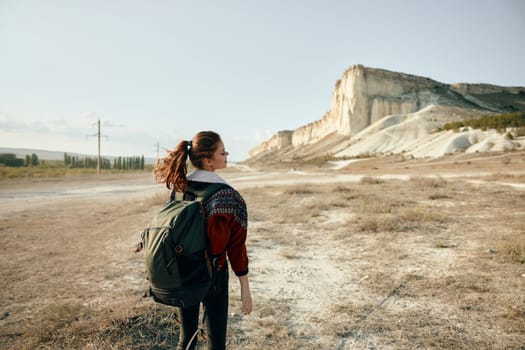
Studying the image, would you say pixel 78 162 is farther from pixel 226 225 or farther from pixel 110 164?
pixel 226 225

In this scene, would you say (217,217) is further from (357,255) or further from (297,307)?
(357,255)

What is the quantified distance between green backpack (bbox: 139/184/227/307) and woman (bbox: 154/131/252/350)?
0.08 meters

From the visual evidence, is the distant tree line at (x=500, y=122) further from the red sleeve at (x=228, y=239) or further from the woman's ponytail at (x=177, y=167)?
the woman's ponytail at (x=177, y=167)

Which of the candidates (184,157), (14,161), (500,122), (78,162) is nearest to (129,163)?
(78,162)

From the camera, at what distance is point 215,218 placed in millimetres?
1751

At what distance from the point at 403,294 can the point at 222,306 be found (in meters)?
2.68

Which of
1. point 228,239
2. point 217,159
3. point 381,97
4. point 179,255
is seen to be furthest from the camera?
point 381,97

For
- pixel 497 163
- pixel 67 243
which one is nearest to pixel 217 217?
pixel 67 243

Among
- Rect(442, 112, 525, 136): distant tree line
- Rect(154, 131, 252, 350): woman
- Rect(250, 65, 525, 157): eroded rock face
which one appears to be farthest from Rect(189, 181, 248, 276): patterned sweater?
Rect(250, 65, 525, 157): eroded rock face

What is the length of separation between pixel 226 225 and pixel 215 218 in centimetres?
8

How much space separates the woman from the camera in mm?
1772

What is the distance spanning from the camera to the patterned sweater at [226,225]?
1.76 meters

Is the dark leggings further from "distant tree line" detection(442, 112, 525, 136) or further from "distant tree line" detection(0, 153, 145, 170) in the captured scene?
"distant tree line" detection(0, 153, 145, 170)

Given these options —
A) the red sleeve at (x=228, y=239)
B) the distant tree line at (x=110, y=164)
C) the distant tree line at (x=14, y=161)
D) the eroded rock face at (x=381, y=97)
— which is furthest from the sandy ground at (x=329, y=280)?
the eroded rock face at (x=381, y=97)
